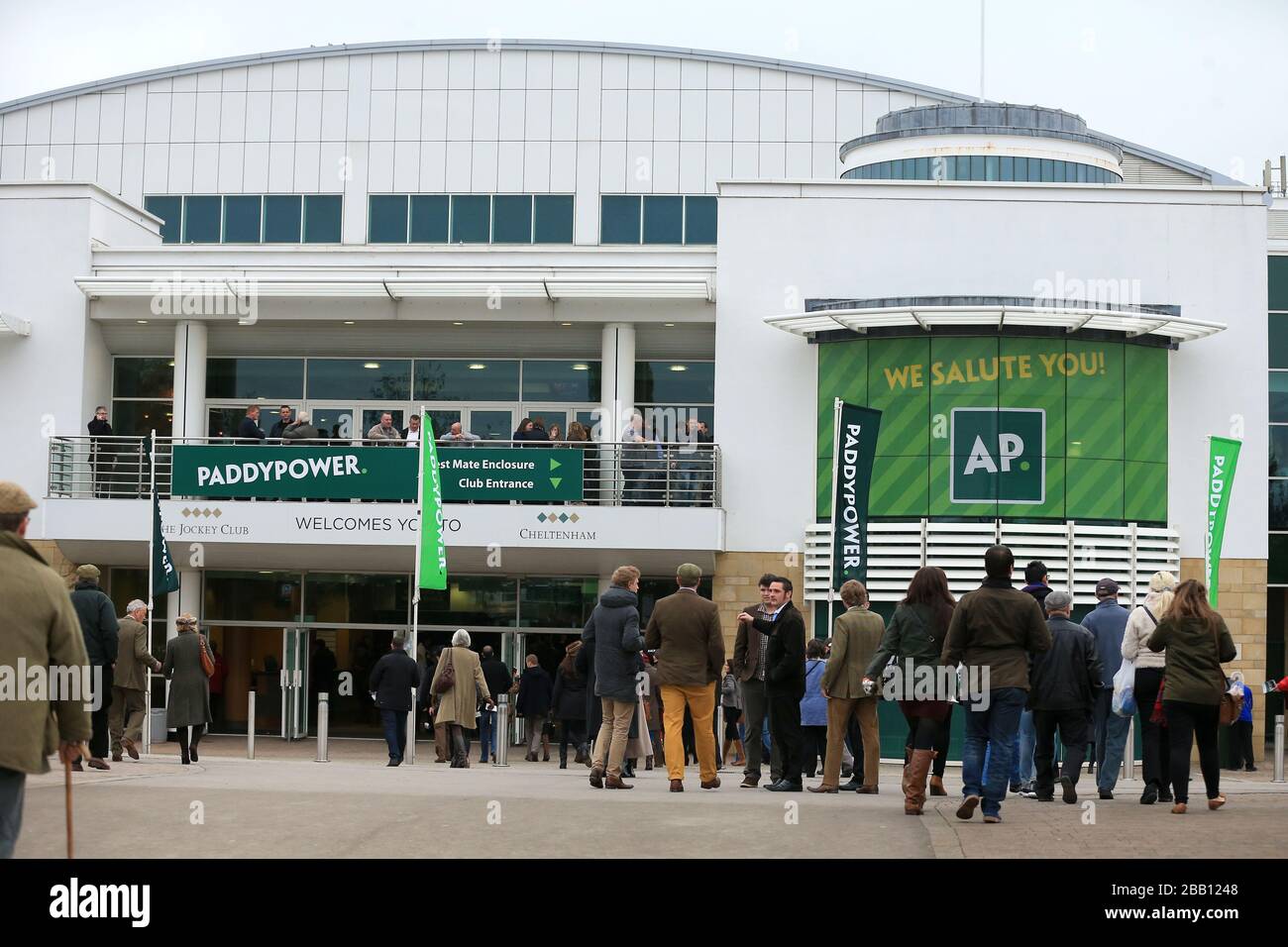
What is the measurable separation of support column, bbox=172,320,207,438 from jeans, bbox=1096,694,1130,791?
1794 centimetres

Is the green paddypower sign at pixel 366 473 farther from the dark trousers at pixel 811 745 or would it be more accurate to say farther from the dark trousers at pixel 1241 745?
the dark trousers at pixel 1241 745

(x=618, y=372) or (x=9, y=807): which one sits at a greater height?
(x=618, y=372)

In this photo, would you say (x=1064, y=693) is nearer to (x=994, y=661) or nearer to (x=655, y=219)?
(x=994, y=661)

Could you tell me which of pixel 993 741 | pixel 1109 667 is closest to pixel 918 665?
pixel 993 741

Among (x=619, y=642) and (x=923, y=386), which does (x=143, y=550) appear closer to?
(x=923, y=386)

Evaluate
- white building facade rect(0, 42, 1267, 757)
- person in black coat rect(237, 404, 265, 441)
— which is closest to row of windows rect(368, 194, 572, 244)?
white building facade rect(0, 42, 1267, 757)

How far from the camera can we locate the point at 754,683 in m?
13.4

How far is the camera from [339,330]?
28.0 meters

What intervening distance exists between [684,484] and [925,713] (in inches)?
562

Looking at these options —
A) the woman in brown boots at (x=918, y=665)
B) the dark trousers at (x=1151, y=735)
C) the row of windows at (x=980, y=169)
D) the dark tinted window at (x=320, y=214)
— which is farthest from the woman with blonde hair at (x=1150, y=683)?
the dark tinted window at (x=320, y=214)

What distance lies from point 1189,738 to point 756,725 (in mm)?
3467

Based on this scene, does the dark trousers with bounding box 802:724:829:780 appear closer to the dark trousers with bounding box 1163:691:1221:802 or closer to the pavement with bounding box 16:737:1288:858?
the pavement with bounding box 16:737:1288:858

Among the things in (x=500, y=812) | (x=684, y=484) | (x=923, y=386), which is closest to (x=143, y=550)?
(x=684, y=484)

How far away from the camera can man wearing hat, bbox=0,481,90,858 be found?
6.30 metres
